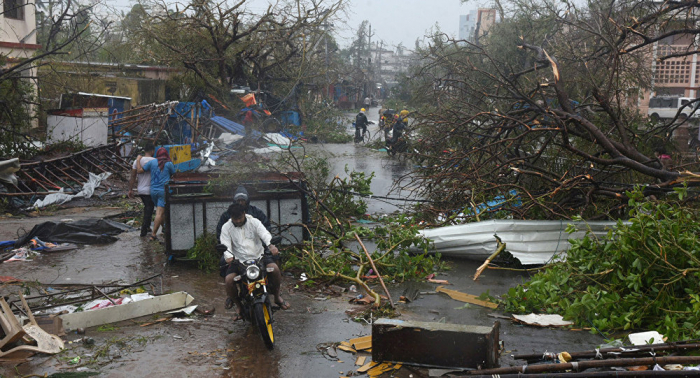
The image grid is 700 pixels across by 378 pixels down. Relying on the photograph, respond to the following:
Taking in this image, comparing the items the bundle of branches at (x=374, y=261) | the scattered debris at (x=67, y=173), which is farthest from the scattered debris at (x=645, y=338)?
the scattered debris at (x=67, y=173)

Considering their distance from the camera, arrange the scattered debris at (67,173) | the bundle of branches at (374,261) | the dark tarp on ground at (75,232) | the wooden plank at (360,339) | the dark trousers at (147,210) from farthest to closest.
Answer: the scattered debris at (67,173) → the dark trousers at (147,210) → the dark tarp on ground at (75,232) → the bundle of branches at (374,261) → the wooden plank at (360,339)

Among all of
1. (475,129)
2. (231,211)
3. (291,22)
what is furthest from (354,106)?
(231,211)

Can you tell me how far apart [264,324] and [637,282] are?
3.61 m

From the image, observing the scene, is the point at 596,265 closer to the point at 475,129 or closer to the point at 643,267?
the point at 643,267

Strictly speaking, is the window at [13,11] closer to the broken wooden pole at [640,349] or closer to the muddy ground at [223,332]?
the muddy ground at [223,332]

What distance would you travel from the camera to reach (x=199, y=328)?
21.1ft

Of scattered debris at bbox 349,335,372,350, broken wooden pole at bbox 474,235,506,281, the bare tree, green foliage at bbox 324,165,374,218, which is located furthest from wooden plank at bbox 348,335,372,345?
the bare tree

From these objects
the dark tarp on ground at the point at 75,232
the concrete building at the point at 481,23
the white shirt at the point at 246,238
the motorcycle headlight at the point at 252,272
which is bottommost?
the dark tarp on ground at the point at 75,232

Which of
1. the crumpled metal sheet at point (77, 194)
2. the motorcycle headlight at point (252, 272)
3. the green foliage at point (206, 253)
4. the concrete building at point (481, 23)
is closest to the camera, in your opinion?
the motorcycle headlight at point (252, 272)

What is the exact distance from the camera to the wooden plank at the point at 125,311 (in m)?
6.23

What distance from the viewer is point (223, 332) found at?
6.31 m

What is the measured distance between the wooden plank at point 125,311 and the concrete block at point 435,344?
8.54 feet

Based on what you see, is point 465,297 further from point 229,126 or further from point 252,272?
point 229,126

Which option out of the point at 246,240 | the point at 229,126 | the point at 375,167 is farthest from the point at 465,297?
the point at 229,126
